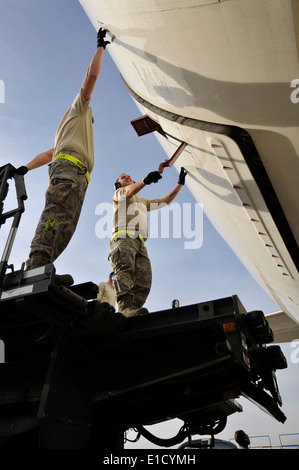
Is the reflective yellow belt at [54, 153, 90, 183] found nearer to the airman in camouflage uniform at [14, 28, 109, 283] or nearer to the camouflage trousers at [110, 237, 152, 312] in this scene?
the airman in camouflage uniform at [14, 28, 109, 283]

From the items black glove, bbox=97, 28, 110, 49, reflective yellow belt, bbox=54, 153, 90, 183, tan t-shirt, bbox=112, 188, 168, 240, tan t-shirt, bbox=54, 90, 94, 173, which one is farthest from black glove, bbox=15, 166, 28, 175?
black glove, bbox=97, 28, 110, 49

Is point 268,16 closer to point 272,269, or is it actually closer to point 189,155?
point 189,155

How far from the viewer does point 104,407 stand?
2768mm

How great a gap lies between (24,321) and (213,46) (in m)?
2.28

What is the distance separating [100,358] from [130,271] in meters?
1.23

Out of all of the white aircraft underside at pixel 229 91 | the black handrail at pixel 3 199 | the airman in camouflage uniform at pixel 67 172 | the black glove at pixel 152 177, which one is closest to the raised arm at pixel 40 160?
the airman in camouflage uniform at pixel 67 172

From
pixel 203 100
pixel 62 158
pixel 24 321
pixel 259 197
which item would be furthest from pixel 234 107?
pixel 24 321

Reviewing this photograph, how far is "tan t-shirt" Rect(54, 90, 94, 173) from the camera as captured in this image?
349 cm

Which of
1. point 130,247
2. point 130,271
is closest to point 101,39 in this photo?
point 130,247

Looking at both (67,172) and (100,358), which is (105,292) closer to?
(67,172)

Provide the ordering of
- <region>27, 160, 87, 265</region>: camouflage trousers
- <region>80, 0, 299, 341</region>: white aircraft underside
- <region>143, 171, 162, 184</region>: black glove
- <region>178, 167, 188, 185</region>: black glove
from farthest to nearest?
<region>178, 167, 188, 185</region>: black glove
<region>143, 171, 162, 184</region>: black glove
<region>27, 160, 87, 265</region>: camouflage trousers
<region>80, 0, 299, 341</region>: white aircraft underside

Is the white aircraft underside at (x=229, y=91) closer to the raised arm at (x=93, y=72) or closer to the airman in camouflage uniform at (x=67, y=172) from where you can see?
the raised arm at (x=93, y=72)

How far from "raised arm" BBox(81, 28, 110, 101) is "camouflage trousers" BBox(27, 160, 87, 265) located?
0.84m

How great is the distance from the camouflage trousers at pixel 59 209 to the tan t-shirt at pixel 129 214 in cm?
87
